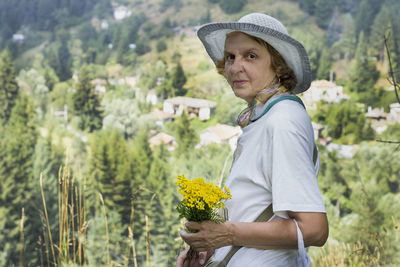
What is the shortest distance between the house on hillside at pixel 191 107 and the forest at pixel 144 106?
34 centimetres

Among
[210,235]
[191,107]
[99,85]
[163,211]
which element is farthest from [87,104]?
[210,235]

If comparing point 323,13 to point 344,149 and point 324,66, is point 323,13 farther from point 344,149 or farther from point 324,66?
point 344,149

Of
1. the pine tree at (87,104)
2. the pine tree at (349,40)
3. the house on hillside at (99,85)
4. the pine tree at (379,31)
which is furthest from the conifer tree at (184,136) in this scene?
the pine tree at (379,31)

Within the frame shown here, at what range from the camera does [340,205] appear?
60.1ft

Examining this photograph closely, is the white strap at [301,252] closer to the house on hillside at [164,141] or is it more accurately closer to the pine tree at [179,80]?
the house on hillside at [164,141]

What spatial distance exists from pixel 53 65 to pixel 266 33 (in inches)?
1127

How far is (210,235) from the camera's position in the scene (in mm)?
558

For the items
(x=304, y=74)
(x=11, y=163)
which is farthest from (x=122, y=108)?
(x=304, y=74)

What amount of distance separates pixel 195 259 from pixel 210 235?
0.40 feet

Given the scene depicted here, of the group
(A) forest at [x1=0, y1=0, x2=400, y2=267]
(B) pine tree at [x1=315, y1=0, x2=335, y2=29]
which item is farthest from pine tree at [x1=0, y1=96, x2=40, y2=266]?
(B) pine tree at [x1=315, y1=0, x2=335, y2=29]

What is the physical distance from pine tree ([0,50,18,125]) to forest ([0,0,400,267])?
0.06 m

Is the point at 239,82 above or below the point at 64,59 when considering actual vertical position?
above

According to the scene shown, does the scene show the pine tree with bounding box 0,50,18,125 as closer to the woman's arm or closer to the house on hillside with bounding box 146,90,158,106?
the house on hillside with bounding box 146,90,158,106

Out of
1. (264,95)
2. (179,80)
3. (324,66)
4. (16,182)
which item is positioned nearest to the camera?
(264,95)
